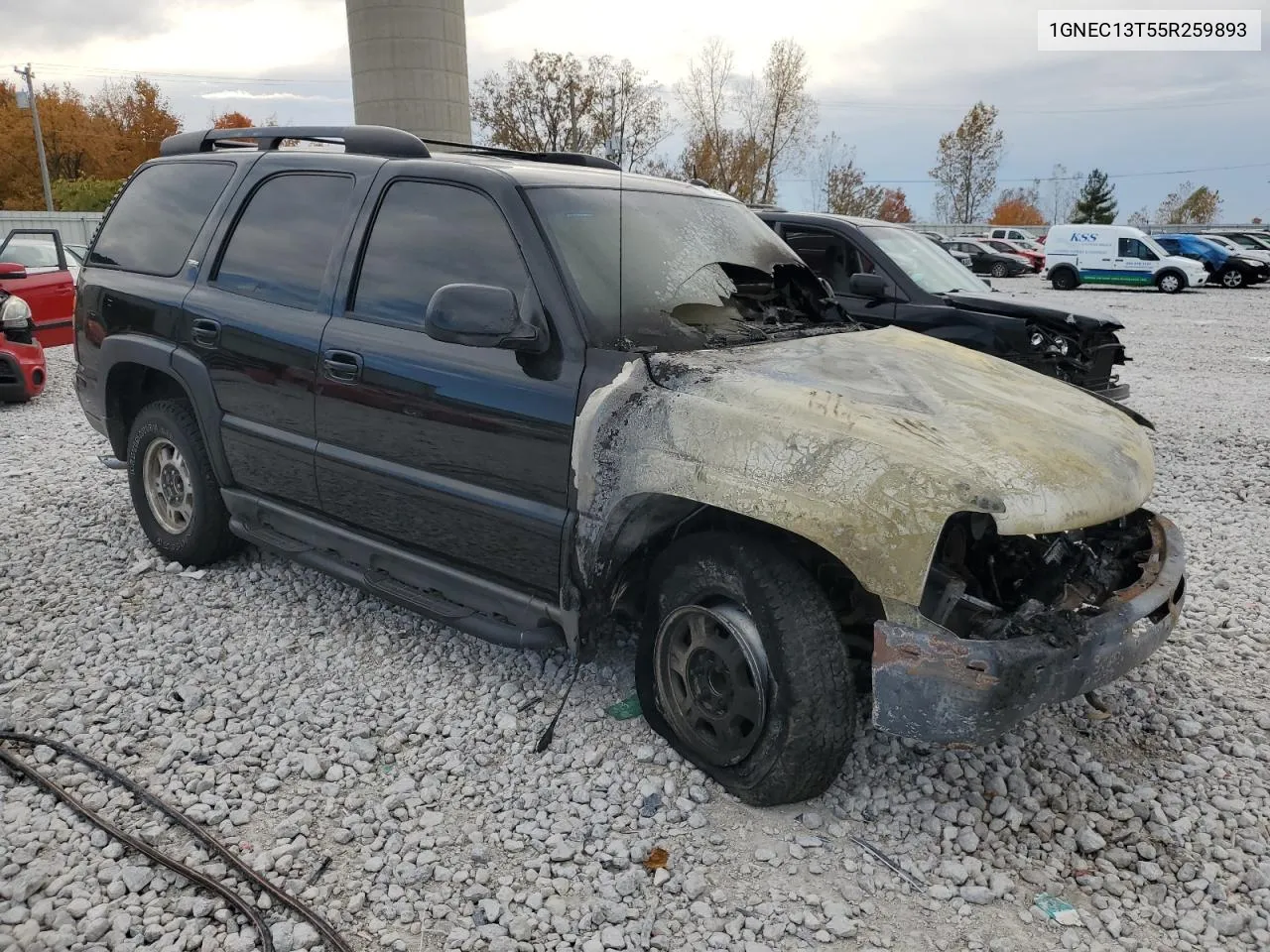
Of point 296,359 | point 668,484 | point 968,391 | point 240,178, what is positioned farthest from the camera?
point 240,178

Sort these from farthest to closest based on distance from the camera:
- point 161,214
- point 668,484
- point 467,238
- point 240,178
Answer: point 161,214 < point 240,178 < point 467,238 < point 668,484

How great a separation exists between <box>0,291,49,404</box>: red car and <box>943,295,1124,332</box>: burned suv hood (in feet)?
27.6

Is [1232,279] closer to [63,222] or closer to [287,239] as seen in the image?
[287,239]

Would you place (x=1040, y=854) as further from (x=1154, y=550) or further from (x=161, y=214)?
(x=161, y=214)

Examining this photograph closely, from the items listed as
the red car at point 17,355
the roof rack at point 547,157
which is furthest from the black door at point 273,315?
the red car at point 17,355

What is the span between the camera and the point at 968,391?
313 cm

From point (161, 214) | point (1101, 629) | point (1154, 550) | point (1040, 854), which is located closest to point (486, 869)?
point (1040, 854)

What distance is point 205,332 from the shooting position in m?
4.21

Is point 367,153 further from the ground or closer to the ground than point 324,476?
further from the ground

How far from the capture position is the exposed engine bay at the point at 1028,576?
102 inches

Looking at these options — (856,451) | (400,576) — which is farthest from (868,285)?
(856,451)

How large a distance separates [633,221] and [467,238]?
2.08 feet

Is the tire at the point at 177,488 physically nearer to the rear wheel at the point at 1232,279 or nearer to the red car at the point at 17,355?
the red car at the point at 17,355

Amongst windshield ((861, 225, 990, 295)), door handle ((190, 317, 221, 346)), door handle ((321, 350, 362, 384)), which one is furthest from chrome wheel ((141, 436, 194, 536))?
windshield ((861, 225, 990, 295))
